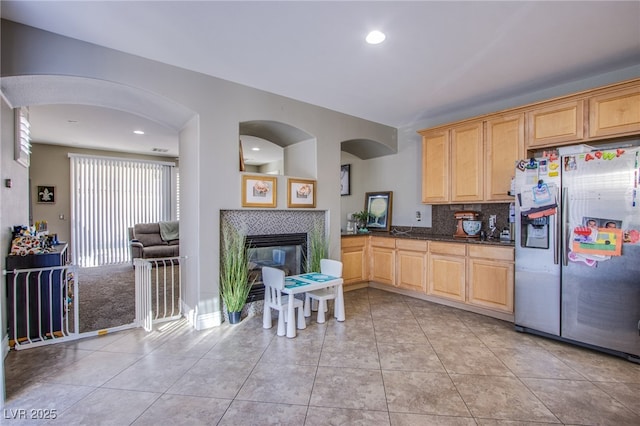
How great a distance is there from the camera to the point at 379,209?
5477 mm

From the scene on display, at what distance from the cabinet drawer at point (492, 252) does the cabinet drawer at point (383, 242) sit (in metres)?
1.14

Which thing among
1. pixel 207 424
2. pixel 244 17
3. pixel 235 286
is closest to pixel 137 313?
pixel 235 286

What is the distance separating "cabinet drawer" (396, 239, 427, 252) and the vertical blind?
6200mm

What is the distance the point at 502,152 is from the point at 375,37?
7.30 feet

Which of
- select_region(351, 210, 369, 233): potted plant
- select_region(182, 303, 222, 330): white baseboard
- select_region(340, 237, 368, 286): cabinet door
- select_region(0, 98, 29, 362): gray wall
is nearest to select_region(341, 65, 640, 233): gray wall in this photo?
select_region(351, 210, 369, 233): potted plant

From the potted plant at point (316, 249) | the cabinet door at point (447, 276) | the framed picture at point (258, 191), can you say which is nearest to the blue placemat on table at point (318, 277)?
the potted plant at point (316, 249)

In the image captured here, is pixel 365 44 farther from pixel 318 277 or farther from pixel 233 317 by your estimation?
pixel 233 317

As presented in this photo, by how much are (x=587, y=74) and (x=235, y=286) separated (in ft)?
14.5

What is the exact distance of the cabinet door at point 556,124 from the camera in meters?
3.18

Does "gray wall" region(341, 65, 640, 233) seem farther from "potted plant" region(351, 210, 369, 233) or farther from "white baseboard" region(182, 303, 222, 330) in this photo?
"white baseboard" region(182, 303, 222, 330)

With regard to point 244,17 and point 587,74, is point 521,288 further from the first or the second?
point 244,17

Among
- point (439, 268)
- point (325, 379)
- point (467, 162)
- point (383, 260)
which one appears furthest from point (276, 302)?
point (467, 162)

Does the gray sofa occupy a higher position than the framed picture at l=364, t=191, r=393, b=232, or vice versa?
the framed picture at l=364, t=191, r=393, b=232

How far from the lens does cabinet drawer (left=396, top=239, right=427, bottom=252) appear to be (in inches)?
167
